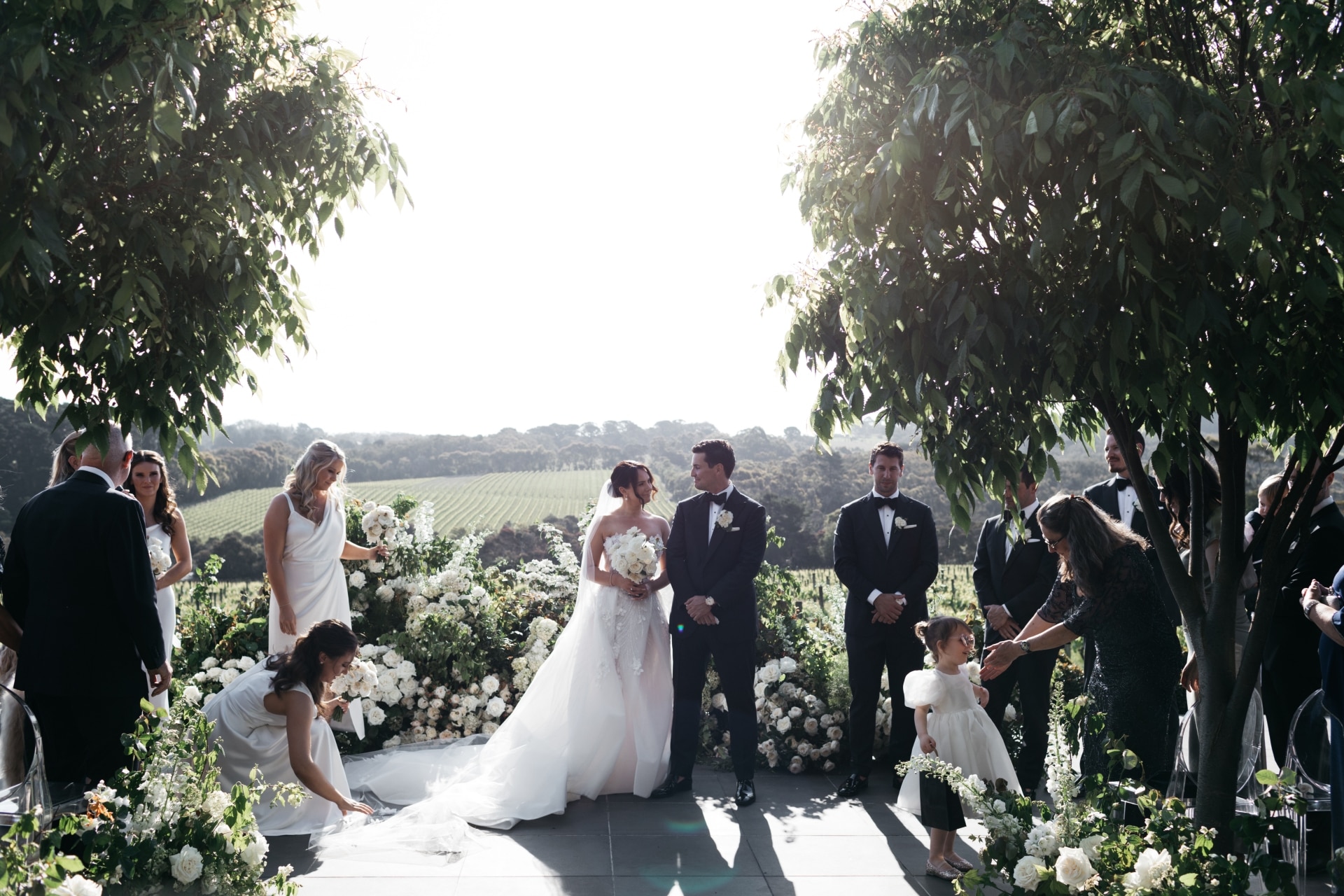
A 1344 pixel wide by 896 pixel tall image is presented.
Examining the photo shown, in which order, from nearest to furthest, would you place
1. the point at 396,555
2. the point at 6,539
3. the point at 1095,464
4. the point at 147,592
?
the point at 147,592 → the point at 6,539 → the point at 396,555 → the point at 1095,464

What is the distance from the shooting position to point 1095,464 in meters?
22.9

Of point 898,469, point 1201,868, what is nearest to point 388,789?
point 898,469

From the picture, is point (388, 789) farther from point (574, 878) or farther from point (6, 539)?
Result: point (6, 539)

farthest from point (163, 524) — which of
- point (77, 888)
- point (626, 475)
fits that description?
point (77, 888)

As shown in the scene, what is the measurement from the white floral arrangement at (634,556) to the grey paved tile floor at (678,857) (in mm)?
1416

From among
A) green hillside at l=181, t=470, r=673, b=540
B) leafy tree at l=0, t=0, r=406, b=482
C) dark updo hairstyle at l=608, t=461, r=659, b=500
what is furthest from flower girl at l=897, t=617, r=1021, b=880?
green hillside at l=181, t=470, r=673, b=540

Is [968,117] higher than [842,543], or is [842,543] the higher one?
[968,117]

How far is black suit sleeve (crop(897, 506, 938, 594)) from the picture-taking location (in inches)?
259

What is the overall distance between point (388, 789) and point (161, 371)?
3.64 m

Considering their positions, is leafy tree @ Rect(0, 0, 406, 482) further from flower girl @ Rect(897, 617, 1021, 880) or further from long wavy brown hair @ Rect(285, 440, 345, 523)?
flower girl @ Rect(897, 617, 1021, 880)

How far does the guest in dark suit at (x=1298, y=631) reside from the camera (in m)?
5.03

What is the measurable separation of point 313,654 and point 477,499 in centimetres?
1551

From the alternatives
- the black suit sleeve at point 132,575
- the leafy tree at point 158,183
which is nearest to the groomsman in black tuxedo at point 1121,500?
the leafy tree at point 158,183

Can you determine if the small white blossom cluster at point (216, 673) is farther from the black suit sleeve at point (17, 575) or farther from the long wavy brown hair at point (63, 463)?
the black suit sleeve at point (17, 575)
